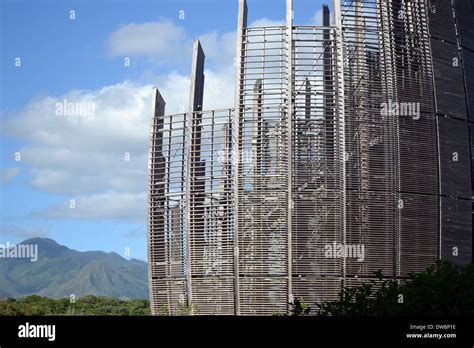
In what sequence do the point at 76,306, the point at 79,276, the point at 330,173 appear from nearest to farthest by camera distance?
the point at 76,306 < the point at 330,173 < the point at 79,276

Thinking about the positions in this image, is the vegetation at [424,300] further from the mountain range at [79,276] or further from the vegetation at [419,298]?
the mountain range at [79,276]

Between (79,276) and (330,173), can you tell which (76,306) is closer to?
(330,173)

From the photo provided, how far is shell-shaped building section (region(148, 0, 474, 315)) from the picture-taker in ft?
72.7

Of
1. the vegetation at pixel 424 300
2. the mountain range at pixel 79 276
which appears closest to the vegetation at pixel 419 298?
the vegetation at pixel 424 300

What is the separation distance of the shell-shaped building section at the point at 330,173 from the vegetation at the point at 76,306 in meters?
2.32

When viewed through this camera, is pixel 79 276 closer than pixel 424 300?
No

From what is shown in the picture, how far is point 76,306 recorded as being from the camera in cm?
1780

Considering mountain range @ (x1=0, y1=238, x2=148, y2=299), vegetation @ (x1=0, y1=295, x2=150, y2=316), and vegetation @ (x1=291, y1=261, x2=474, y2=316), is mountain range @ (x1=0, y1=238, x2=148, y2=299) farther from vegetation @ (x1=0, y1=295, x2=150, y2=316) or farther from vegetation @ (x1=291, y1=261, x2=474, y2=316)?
vegetation @ (x1=291, y1=261, x2=474, y2=316)

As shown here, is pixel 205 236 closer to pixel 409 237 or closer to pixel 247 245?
pixel 247 245

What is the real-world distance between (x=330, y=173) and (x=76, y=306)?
8.52 metres

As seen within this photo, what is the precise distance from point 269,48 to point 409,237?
6.99 meters

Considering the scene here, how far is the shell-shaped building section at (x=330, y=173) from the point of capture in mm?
22156

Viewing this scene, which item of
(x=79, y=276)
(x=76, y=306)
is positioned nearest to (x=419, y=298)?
(x=76, y=306)

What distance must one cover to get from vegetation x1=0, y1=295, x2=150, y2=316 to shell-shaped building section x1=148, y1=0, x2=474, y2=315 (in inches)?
91.5
